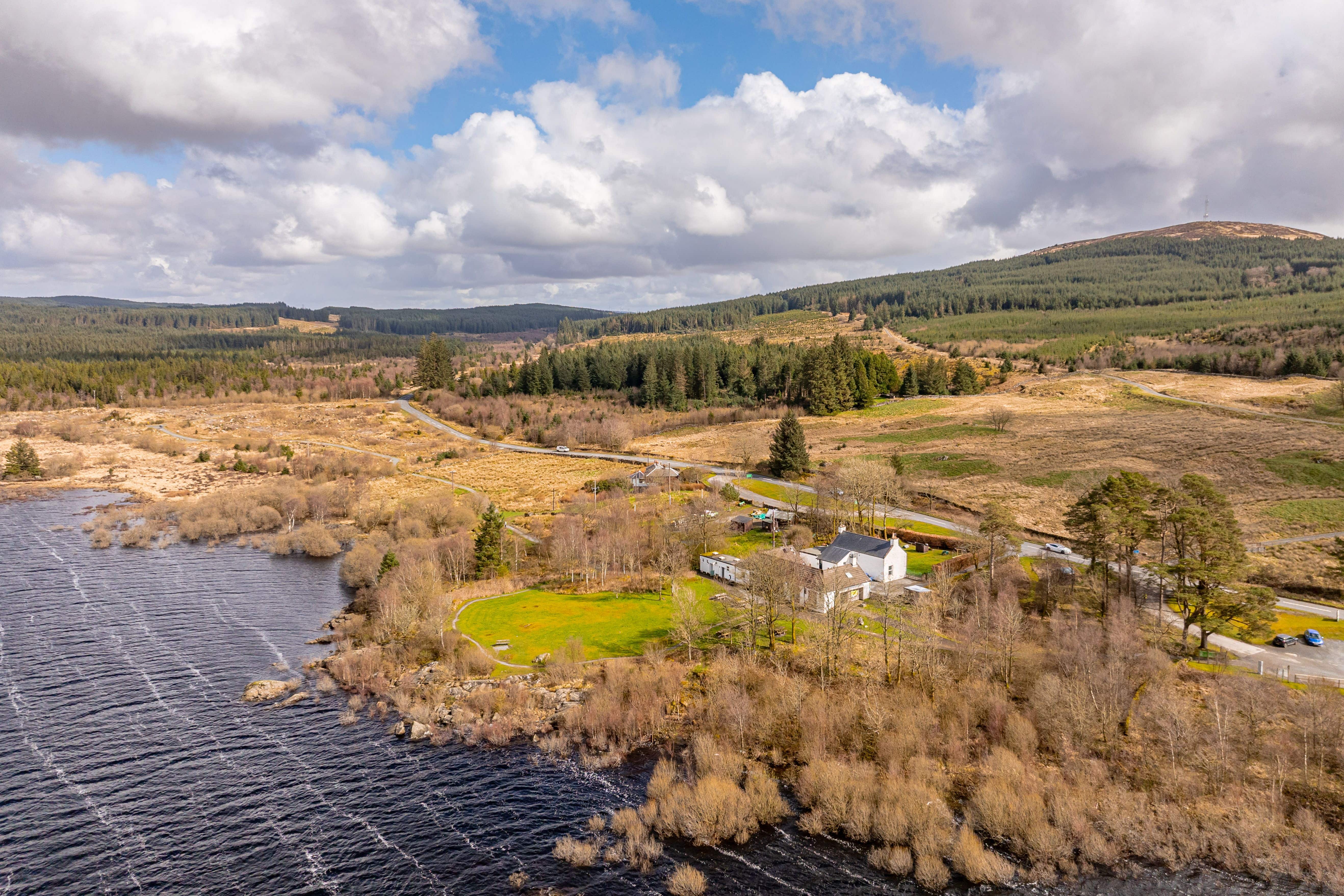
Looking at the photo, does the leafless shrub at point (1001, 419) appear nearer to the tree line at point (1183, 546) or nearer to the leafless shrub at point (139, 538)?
the tree line at point (1183, 546)

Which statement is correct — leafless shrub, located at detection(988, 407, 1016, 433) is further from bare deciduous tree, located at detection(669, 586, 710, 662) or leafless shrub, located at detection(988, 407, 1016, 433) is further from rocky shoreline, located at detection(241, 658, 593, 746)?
rocky shoreline, located at detection(241, 658, 593, 746)

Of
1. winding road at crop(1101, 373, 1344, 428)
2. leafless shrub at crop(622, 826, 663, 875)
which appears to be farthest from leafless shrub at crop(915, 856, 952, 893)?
winding road at crop(1101, 373, 1344, 428)

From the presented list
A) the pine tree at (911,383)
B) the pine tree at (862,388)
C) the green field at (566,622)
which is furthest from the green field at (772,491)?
the pine tree at (911,383)

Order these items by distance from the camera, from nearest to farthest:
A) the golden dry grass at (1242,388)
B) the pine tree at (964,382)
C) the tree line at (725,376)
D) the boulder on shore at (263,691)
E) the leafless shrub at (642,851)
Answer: the leafless shrub at (642,851)
the boulder on shore at (263,691)
the golden dry grass at (1242,388)
the tree line at (725,376)
the pine tree at (964,382)

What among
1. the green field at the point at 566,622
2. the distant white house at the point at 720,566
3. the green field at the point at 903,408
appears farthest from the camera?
the green field at the point at 903,408

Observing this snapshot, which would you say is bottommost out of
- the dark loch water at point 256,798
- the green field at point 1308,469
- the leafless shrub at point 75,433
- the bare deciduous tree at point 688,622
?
the dark loch water at point 256,798

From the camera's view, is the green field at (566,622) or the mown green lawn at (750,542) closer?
the green field at (566,622)
